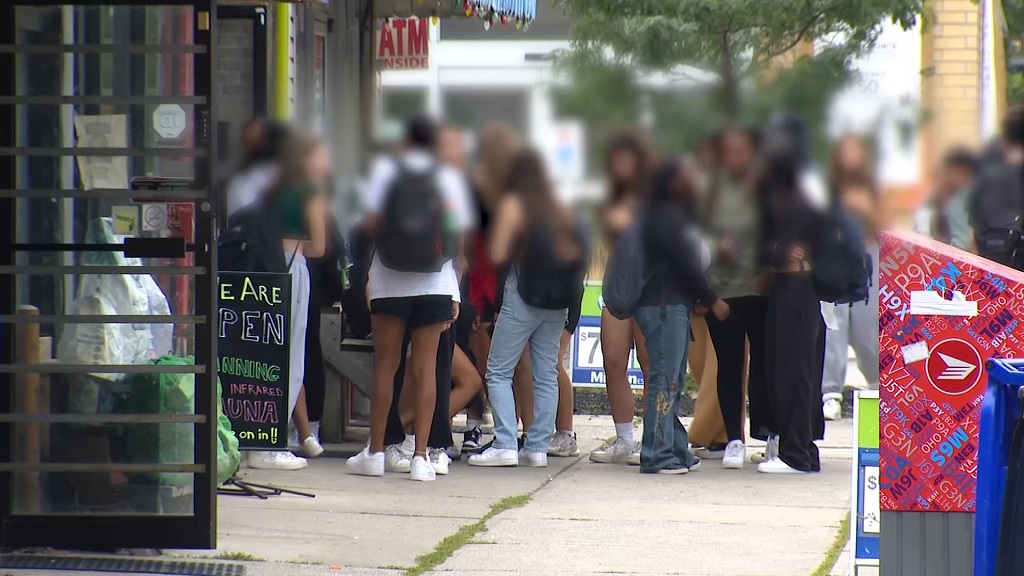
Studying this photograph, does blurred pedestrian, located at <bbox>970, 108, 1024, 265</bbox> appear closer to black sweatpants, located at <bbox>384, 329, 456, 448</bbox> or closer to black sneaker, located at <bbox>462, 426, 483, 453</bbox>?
black sneaker, located at <bbox>462, 426, 483, 453</bbox>

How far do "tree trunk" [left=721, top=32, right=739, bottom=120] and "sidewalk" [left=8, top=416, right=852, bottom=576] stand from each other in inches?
71.6

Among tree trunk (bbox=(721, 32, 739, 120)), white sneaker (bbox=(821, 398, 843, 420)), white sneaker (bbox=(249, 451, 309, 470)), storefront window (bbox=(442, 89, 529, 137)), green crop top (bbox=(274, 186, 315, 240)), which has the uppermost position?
tree trunk (bbox=(721, 32, 739, 120))

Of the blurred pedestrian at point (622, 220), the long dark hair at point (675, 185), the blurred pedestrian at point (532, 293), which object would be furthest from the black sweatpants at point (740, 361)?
the blurred pedestrian at point (532, 293)

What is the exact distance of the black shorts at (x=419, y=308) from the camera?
668 centimetres

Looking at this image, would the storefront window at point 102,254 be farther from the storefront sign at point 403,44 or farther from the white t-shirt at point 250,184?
the storefront sign at point 403,44

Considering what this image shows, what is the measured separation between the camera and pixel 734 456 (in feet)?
24.7

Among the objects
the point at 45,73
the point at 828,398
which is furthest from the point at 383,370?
the point at 828,398

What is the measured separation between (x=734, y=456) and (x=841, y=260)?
4.04ft

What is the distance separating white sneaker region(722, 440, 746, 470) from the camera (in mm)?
7527

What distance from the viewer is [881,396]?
413 centimetres

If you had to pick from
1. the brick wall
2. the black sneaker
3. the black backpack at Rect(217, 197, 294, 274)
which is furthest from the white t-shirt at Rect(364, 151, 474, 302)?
the brick wall

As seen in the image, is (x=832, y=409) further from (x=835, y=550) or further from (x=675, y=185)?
(x=835, y=550)

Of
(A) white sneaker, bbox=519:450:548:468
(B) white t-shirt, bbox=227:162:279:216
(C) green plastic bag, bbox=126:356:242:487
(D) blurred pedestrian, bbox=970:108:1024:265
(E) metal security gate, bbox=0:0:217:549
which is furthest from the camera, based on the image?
(D) blurred pedestrian, bbox=970:108:1024:265

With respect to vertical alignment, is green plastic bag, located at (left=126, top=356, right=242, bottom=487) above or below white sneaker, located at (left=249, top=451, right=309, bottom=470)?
above
